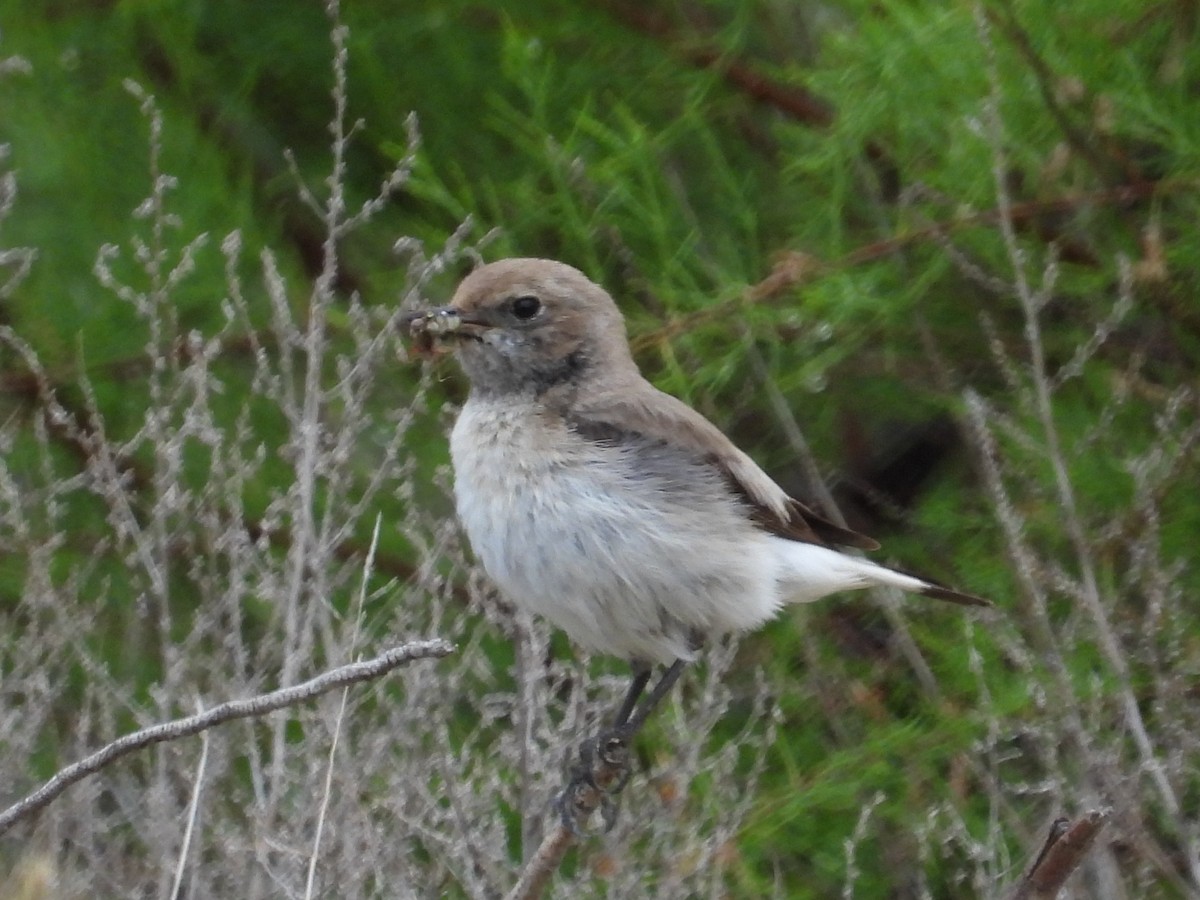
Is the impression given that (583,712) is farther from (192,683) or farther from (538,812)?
(192,683)

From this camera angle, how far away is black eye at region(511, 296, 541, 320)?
3.97 meters

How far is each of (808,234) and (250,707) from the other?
3388mm

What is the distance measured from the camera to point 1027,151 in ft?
16.2

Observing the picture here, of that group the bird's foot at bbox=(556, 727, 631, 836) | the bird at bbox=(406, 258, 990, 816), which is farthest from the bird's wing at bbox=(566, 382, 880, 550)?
the bird's foot at bbox=(556, 727, 631, 836)

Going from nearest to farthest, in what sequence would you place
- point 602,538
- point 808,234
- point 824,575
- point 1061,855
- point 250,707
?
point 250,707
point 1061,855
point 602,538
point 824,575
point 808,234

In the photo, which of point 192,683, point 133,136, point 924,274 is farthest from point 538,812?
point 133,136

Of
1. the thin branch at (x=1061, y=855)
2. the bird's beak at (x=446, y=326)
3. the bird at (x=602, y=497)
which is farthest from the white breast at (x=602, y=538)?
the thin branch at (x=1061, y=855)

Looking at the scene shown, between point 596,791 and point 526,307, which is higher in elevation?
point 526,307

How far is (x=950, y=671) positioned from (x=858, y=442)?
2.85 ft

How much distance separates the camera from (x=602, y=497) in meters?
3.70

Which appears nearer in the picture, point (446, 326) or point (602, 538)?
point (602, 538)

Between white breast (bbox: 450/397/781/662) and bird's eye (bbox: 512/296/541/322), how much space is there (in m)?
0.21

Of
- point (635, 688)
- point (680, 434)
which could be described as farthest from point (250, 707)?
point (635, 688)

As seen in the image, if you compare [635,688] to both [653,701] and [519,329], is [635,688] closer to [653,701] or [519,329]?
[653,701]
